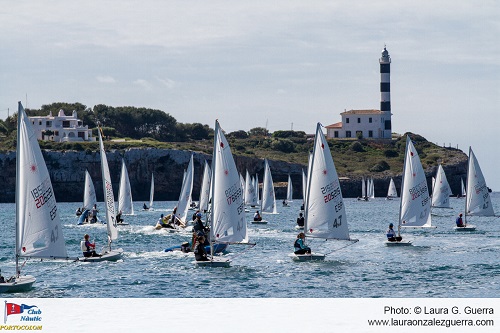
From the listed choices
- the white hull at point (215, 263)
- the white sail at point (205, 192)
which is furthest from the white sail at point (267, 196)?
the white hull at point (215, 263)

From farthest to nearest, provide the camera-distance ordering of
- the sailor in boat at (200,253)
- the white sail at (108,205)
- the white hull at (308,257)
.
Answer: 1. the white sail at (108,205)
2. the white hull at (308,257)
3. the sailor in boat at (200,253)

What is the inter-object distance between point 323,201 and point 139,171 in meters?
111

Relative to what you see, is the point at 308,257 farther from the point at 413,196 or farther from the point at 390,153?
the point at 390,153

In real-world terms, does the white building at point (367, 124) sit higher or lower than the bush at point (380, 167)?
higher

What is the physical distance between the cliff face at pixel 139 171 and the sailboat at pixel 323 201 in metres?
101

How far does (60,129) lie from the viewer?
16462 cm

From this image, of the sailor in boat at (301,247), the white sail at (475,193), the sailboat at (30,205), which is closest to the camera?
the sailboat at (30,205)

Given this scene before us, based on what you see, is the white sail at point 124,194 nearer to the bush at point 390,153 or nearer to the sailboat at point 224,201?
the sailboat at point 224,201

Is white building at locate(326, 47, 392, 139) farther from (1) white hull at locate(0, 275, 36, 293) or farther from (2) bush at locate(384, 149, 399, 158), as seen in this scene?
(1) white hull at locate(0, 275, 36, 293)

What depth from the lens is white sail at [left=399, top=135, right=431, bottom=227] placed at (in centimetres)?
5069

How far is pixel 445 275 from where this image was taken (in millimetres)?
37281

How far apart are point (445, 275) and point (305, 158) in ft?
457

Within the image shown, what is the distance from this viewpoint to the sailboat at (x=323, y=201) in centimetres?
4094
